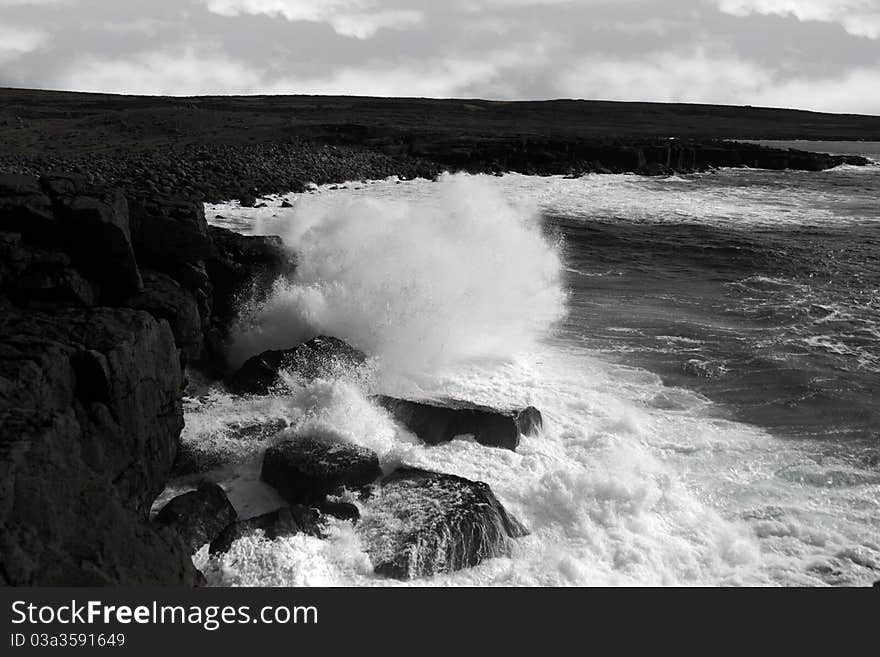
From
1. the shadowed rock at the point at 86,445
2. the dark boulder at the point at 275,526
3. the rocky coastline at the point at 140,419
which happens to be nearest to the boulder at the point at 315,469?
the rocky coastline at the point at 140,419

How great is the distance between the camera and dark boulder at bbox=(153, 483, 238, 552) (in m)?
7.61

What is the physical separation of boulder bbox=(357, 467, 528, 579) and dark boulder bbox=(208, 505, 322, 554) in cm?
50

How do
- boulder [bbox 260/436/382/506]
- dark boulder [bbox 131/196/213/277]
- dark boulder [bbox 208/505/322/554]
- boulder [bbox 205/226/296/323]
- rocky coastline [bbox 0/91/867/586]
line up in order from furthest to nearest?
boulder [bbox 205/226/296/323]
dark boulder [bbox 131/196/213/277]
boulder [bbox 260/436/382/506]
dark boulder [bbox 208/505/322/554]
rocky coastline [bbox 0/91/867/586]

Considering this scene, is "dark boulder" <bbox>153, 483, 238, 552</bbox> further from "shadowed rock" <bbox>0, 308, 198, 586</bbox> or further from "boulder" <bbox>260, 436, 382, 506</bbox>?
"boulder" <bbox>260, 436, 382, 506</bbox>

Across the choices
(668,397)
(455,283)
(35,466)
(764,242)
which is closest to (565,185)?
(764,242)

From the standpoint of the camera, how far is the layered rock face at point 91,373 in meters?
5.62

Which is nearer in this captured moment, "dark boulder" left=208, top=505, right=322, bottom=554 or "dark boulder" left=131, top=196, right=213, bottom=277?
"dark boulder" left=208, top=505, right=322, bottom=554

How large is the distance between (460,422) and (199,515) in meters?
3.43

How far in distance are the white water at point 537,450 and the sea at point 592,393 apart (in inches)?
1.1

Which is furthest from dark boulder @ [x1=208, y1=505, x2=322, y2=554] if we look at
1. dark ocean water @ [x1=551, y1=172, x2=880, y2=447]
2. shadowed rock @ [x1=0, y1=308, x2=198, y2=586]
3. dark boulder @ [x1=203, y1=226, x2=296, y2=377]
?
dark ocean water @ [x1=551, y1=172, x2=880, y2=447]

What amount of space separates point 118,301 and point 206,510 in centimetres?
292

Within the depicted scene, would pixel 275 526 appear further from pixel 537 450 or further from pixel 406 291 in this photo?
pixel 406 291

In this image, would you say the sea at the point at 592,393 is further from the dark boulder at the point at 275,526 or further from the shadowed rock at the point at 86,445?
the shadowed rock at the point at 86,445

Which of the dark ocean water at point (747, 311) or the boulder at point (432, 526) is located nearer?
the boulder at point (432, 526)
